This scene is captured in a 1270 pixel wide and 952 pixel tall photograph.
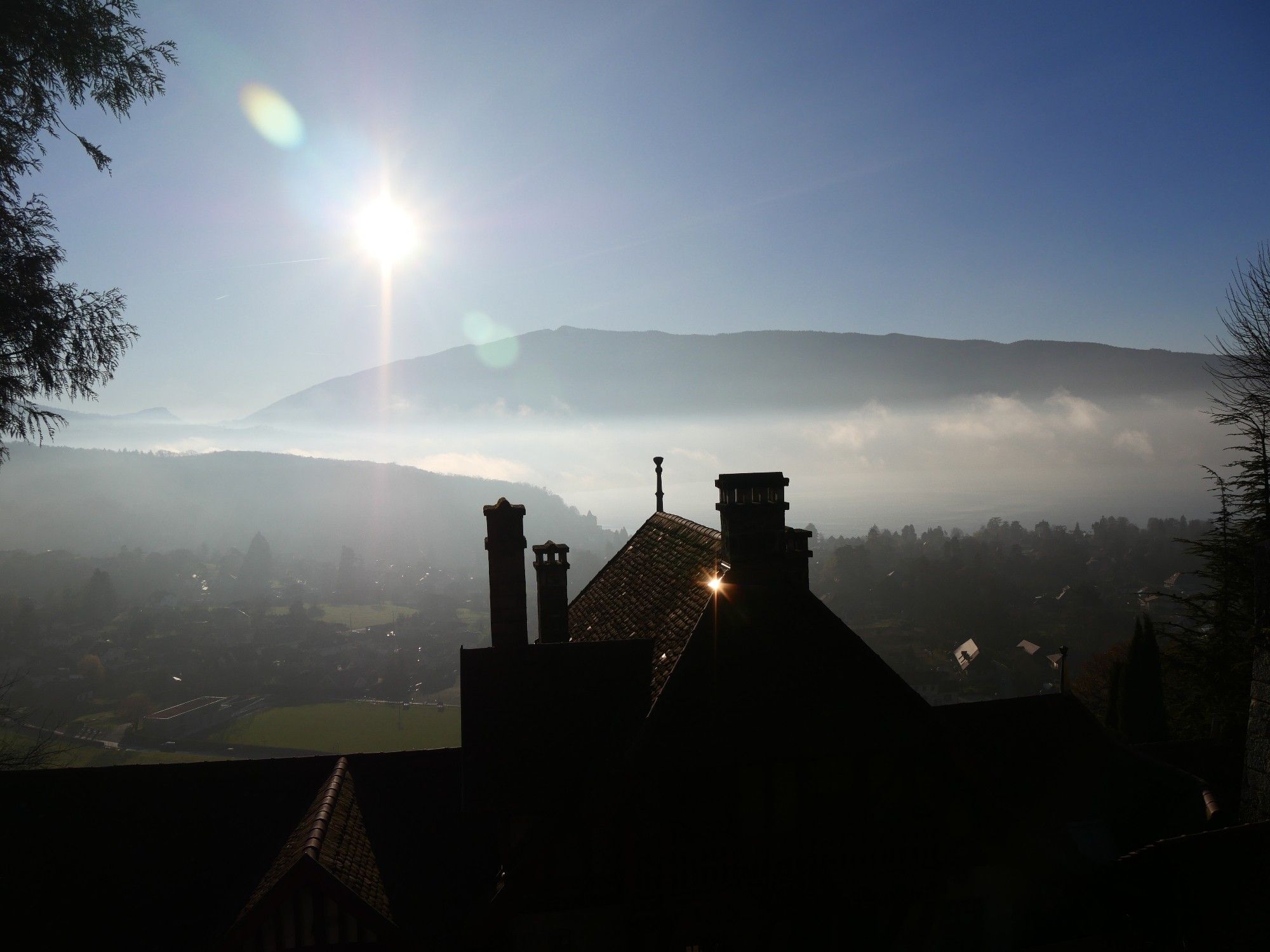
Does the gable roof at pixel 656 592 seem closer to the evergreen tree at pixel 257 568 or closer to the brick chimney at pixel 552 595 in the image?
the brick chimney at pixel 552 595

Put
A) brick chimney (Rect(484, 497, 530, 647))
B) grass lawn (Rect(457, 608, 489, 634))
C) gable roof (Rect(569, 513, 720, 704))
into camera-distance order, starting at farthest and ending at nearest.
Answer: grass lawn (Rect(457, 608, 489, 634)), brick chimney (Rect(484, 497, 530, 647)), gable roof (Rect(569, 513, 720, 704))

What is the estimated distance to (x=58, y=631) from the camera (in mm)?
102438

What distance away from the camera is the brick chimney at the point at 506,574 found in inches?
441

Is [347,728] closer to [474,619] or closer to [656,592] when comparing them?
[474,619]

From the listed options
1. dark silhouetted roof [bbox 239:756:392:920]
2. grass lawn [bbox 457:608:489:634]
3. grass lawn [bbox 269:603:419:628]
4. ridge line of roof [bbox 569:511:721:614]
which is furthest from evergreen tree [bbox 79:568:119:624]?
dark silhouetted roof [bbox 239:756:392:920]

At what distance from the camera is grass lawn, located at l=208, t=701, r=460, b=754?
5750 cm

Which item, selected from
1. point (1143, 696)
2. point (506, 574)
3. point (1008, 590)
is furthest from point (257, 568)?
point (506, 574)

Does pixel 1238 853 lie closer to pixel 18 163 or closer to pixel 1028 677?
pixel 18 163

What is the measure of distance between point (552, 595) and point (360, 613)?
130m

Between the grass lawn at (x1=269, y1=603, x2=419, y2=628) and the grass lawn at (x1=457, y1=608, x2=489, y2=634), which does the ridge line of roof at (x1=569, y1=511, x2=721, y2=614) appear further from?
the grass lawn at (x1=269, y1=603, x2=419, y2=628)

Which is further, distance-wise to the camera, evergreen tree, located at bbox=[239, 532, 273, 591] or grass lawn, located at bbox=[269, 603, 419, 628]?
evergreen tree, located at bbox=[239, 532, 273, 591]

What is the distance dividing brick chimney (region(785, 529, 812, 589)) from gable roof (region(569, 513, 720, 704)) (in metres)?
1.33

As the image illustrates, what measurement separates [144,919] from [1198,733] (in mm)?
33695

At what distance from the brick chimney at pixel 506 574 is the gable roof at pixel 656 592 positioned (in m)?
1.93
